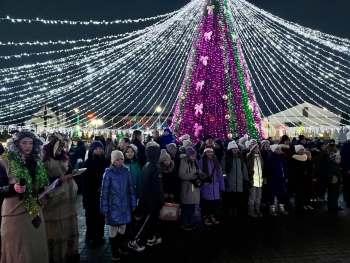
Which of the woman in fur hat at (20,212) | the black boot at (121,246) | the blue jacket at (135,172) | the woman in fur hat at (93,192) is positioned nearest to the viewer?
the woman in fur hat at (20,212)

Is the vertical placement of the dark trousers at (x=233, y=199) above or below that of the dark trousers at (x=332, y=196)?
above

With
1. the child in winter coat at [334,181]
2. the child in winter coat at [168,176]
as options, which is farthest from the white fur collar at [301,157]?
the child in winter coat at [168,176]

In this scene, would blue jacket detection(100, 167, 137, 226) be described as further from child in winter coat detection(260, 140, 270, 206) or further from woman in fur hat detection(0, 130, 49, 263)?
child in winter coat detection(260, 140, 270, 206)

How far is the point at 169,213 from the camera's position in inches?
196

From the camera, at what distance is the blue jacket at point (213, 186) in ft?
19.0

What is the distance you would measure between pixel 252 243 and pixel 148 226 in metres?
1.79

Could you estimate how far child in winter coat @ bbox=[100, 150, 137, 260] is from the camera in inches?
164

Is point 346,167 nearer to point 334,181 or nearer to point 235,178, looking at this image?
point 334,181

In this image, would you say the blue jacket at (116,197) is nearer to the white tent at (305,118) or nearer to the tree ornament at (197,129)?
the tree ornament at (197,129)

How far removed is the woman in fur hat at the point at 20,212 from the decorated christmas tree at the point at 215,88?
29.3 feet

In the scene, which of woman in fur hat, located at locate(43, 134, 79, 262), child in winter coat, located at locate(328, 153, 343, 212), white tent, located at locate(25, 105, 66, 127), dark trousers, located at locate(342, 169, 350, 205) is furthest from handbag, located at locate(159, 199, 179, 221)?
white tent, located at locate(25, 105, 66, 127)

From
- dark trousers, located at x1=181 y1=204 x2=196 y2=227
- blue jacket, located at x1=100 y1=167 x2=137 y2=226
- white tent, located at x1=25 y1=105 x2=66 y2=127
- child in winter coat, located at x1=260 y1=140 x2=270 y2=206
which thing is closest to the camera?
blue jacket, located at x1=100 y1=167 x2=137 y2=226

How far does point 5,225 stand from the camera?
2.95 meters

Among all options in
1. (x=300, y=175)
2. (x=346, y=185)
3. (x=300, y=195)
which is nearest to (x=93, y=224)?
(x=300, y=195)
